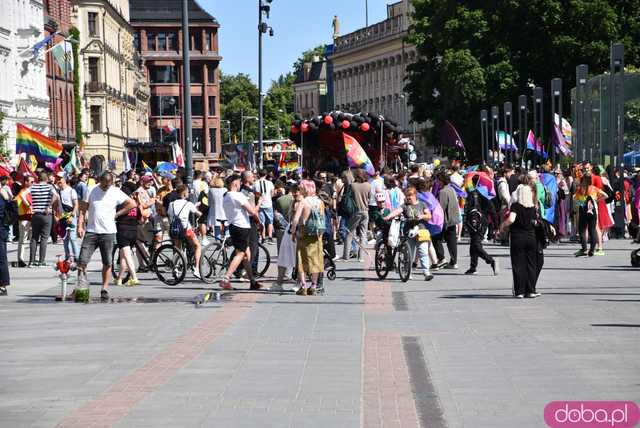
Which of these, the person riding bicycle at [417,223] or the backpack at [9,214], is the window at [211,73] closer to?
the person riding bicycle at [417,223]

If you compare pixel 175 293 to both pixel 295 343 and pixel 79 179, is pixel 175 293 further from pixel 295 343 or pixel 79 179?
pixel 79 179

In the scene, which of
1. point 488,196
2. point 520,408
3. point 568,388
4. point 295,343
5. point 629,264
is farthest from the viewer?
point 488,196

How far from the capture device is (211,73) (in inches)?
6255

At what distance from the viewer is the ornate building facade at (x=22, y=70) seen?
236 feet

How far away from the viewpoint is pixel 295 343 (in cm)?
1462

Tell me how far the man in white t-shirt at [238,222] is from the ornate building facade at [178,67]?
442 feet

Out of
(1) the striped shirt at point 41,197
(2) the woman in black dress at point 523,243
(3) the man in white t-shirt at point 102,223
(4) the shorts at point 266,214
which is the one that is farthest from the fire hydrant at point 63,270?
(4) the shorts at point 266,214

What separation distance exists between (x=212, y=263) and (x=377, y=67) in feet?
452

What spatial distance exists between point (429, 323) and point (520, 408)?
6160 millimetres

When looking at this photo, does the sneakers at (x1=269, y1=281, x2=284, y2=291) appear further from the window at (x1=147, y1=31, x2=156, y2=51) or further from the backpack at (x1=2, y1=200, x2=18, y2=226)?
the window at (x1=147, y1=31, x2=156, y2=51)

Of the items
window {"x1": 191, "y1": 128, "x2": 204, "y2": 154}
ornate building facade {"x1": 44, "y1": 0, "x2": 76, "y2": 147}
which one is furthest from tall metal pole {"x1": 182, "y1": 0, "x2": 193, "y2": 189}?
window {"x1": 191, "y1": 128, "x2": 204, "y2": 154}

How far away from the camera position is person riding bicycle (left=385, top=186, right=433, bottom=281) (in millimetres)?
23594

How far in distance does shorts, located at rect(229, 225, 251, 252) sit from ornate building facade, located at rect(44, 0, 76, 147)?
63.6 meters

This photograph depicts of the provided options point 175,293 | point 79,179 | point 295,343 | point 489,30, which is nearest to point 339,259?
point 175,293
